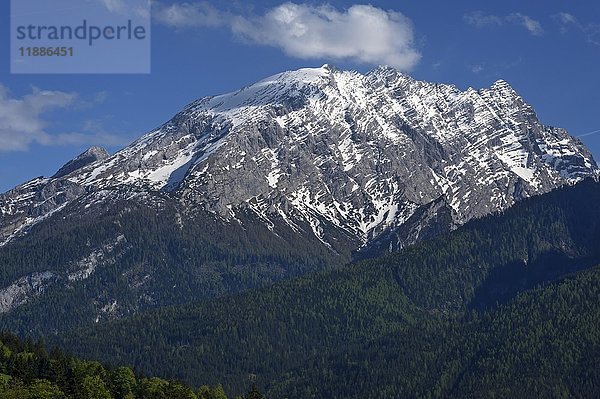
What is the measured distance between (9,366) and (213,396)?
4107cm

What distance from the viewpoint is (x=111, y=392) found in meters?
173

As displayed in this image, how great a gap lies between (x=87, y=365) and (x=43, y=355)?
789cm

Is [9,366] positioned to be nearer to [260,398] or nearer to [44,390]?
[44,390]

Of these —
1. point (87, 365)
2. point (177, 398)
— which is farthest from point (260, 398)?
point (87, 365)

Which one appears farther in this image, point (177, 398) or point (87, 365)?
point (87, 365)

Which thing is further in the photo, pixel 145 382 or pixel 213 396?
pixel 213 396

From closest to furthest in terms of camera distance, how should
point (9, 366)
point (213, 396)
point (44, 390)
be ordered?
point (44, 390) < point (9, 366) < point (213, 396)

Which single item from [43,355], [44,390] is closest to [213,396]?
[43,355]

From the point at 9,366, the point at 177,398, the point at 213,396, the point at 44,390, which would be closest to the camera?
the point at 44,390

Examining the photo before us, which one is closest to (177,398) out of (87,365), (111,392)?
(111,392)

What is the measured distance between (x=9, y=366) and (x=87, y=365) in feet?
50.8

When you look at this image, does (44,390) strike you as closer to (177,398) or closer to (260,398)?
(177,398)

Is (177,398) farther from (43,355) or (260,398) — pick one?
(43,355)

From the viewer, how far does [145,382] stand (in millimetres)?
183125
